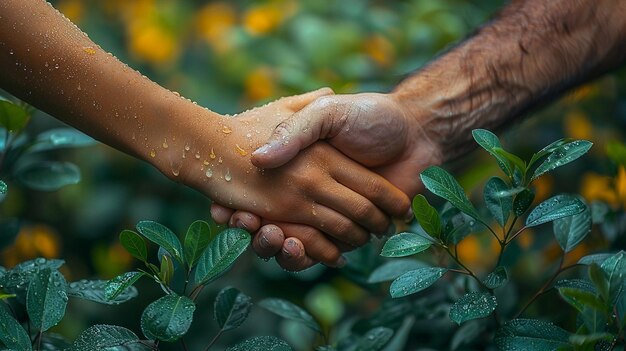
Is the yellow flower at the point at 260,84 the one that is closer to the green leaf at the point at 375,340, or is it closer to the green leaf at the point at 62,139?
the green leaf at the point at 62,139

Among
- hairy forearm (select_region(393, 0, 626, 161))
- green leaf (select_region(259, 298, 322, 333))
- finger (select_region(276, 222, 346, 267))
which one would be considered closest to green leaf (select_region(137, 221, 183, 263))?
green leaf (select_region(259, 298, 322, 333))

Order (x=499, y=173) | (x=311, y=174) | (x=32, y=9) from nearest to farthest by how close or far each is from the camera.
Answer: (x=32, y=9)
(x=311, y=174)
(x=499, y=173)

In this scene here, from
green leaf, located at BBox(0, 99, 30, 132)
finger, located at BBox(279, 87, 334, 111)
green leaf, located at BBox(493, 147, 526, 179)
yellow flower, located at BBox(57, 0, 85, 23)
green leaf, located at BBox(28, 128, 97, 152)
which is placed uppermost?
yellow flower, located at BBox(57, 0, 85, 23)

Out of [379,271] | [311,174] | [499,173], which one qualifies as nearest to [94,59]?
[311,174]

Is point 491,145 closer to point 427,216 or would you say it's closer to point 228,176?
point 427,216

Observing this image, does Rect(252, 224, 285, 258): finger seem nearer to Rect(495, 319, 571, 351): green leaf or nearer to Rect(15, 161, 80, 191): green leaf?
Rect(15, 161, 80, 191): green leaf

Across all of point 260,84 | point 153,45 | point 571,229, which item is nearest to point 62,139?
point 571,229

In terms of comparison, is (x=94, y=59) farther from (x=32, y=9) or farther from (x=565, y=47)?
(x=565, y=47)
